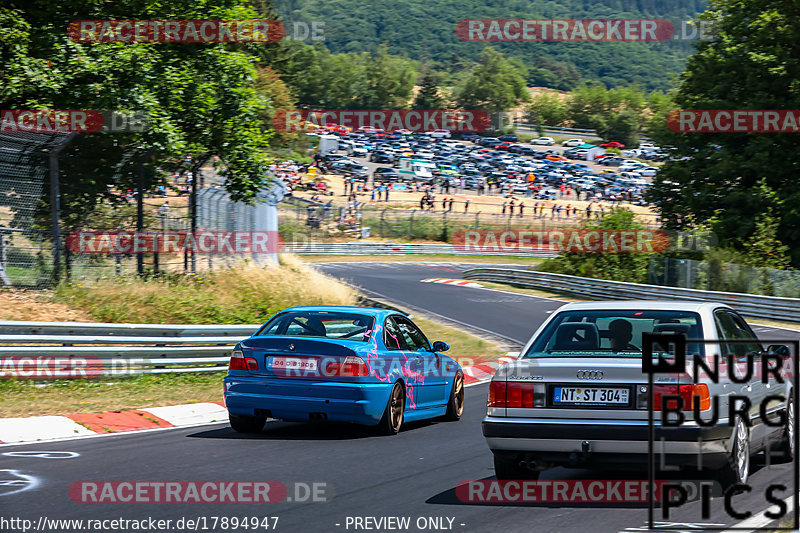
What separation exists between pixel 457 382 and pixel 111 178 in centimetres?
994

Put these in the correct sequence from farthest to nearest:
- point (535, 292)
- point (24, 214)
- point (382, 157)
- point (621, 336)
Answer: point (382, 157)
point (535, 292)
point (24, 214)
point (621, 336)

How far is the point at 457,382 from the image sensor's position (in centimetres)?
1167

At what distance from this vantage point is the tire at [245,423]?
10.00 metres

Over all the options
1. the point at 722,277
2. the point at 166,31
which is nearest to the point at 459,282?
the point at 722,277

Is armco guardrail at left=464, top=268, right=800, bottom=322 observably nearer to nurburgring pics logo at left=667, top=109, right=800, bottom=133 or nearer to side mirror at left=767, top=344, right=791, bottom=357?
nurburgring pics logo at left=667, top=109, right=800, bottom=133

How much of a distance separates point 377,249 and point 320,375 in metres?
51.3

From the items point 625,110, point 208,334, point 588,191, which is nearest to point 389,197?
point 588,191

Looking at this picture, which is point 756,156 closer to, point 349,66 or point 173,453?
point 173,453

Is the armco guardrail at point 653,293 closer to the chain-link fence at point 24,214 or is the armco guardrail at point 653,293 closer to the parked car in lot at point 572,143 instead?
the chain-link fence at point 24,214

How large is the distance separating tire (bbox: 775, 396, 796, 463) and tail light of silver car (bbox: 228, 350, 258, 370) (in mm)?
5028

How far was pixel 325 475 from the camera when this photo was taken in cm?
766

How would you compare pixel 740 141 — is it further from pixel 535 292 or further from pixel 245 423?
pixel 245 423

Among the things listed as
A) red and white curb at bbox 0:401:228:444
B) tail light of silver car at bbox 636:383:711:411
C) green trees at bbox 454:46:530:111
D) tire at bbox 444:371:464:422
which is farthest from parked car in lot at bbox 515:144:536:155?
tail light of silver car at bbox 636:383:711:411

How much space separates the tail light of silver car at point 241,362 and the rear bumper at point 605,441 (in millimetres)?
3400
